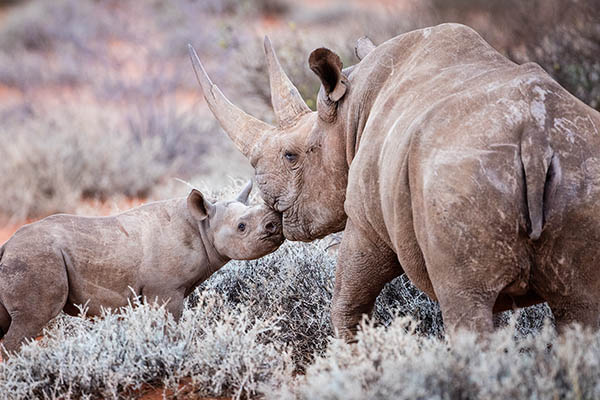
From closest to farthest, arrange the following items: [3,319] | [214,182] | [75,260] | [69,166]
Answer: [3,319] < [75,260] < [214,182] < [69,166]

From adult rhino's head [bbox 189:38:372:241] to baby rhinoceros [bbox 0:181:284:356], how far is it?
1.65 feet

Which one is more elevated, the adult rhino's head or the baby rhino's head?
the adult rhino's head

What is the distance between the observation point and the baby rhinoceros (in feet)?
18.7

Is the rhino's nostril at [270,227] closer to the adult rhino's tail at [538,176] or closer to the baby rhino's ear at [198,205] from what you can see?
the baby rhino's ear at [198,205]

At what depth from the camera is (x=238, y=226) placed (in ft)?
21.0

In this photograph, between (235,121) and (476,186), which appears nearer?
(476,186)

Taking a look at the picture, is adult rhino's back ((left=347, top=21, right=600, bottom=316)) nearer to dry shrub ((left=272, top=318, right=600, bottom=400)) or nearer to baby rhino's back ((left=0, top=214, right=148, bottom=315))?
dry shrub ((left=272, top=318, right=600, bottom=400))

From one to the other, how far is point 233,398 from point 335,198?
1.34 metres

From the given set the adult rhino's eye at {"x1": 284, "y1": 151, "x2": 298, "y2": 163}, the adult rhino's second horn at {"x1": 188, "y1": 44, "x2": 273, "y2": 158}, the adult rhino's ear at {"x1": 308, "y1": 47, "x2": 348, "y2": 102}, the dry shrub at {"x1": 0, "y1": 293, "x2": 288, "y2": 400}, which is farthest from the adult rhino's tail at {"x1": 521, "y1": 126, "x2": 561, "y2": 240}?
the adult rhino's second horn at {"x1": 188, "y1": 44, "x2": 273, "y2": 158}

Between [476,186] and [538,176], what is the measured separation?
0.24m

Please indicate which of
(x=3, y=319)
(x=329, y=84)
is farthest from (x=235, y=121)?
(x=3, y=319)

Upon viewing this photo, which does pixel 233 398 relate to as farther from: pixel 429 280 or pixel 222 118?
pixel 222 118

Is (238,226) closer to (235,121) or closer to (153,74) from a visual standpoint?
(235,121)

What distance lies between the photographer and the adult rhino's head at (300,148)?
521 cm
